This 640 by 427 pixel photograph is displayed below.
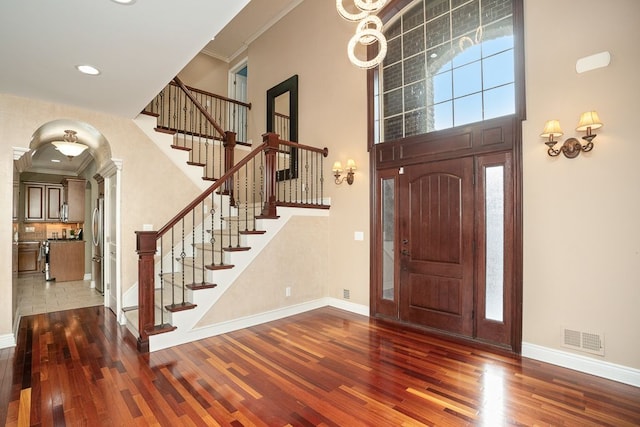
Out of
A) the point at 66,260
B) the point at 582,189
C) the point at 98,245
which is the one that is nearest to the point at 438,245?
the point at 582,189

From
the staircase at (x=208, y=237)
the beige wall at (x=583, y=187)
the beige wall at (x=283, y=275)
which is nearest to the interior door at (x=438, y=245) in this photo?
the beige wall at (x=583, y=187)

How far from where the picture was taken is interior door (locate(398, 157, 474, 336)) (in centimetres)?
367

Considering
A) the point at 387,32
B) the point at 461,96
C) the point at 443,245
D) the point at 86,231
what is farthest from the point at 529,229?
the point at 86,231

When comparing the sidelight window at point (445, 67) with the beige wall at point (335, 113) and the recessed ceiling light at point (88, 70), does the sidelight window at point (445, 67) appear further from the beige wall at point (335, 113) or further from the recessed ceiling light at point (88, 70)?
the recessed ceiling light at point (88, 70)

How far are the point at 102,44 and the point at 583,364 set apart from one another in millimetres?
5028

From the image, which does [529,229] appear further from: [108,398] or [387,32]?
[108,398]

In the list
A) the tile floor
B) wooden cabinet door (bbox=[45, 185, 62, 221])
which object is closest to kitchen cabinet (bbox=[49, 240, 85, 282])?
the tile floor

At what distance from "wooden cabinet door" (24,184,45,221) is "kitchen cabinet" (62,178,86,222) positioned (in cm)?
140

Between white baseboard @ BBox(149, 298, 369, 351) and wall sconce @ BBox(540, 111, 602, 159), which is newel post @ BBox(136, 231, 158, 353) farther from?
wall sconce @ BBox(540, 111, 602, 159)

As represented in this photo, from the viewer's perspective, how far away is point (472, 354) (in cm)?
329

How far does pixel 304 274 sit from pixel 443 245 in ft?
6.89

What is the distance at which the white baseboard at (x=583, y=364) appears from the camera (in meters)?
2.68

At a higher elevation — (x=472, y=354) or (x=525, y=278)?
(x=525, y=278)

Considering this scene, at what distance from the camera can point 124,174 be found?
4.54 metres
